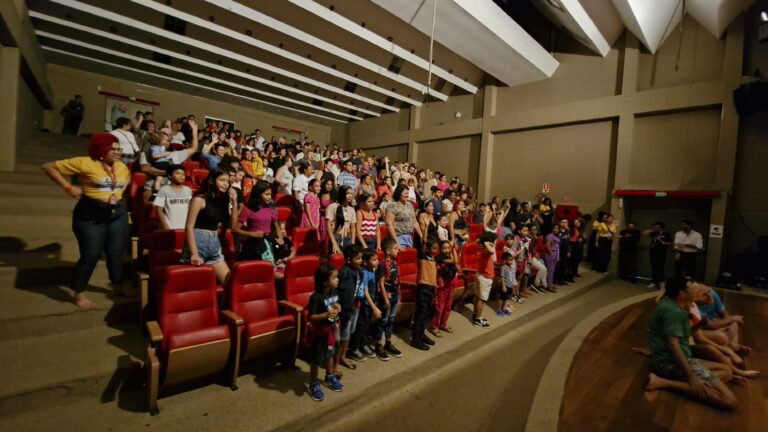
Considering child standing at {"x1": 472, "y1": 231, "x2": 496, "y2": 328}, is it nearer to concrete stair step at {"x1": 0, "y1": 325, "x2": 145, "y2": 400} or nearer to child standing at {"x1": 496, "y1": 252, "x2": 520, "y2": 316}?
child standing at {"x1": 496, "y1": 252, "x2": 520, "y2": 316}

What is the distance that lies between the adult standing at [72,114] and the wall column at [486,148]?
11858mm

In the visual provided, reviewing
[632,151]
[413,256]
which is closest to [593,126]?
[632,151]

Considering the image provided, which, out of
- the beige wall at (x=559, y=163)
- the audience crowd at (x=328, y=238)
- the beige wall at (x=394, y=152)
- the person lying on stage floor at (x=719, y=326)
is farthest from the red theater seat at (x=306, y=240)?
the beige wall at (x=394, y=152)

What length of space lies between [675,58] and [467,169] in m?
5.79

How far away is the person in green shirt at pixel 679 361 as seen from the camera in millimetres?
2762

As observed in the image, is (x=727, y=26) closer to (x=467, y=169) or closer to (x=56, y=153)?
(x=467, y=169)

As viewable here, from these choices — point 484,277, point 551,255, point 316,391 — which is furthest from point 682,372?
point 551,255

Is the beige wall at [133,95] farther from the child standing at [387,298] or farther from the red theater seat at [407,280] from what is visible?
the child standing at [387,298]

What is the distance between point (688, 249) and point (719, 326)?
3.94 meters

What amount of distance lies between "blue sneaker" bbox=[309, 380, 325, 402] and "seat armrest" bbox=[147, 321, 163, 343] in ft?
3.49

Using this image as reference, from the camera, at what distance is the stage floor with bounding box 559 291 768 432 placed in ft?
8.14

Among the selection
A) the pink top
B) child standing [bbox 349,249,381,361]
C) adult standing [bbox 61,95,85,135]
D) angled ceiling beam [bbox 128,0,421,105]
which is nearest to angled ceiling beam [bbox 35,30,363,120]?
adult standing [bbox 61,95,85,135]

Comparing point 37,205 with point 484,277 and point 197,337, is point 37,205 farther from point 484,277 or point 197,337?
point 484,277

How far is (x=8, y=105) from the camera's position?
5.35 metres
